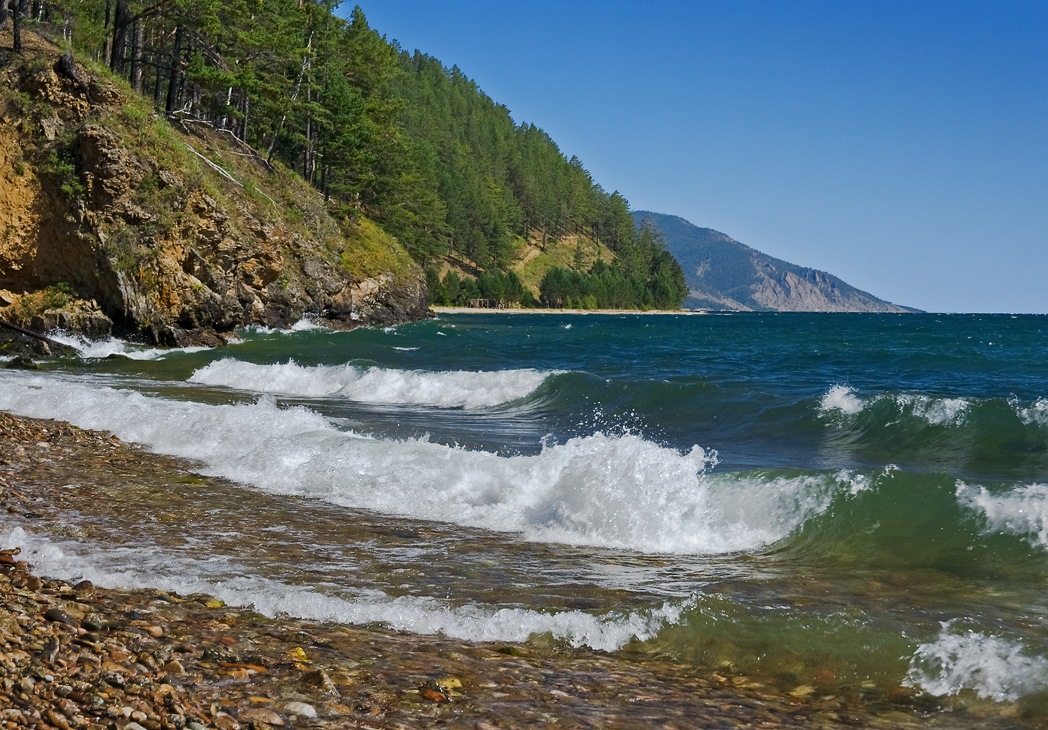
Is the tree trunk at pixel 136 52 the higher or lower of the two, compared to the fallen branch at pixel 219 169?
higher

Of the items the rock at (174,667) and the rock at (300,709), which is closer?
the rock at (300,709)

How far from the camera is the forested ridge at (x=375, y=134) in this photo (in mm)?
41094

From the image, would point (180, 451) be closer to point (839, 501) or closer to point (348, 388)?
point (839, 501)

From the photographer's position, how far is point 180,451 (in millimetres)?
12953

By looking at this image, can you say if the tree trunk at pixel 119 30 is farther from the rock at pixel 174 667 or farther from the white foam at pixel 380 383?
the rock at pixel 174 667

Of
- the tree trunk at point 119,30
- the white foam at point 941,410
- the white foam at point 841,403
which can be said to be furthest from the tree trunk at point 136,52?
the white foam at point 941,410

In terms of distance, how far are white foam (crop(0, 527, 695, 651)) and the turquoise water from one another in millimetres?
23

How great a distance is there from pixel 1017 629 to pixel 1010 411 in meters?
12.0

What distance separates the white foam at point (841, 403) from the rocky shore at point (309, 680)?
44.3 feet

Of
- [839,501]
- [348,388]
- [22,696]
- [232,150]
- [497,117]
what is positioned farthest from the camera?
[497,117]

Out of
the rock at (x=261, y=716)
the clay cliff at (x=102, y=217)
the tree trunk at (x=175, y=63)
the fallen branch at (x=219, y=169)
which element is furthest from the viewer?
the tree trunk at (x=175, y=63)

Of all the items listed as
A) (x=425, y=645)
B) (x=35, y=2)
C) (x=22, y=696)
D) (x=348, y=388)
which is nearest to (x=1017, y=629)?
(x=425, y=645)

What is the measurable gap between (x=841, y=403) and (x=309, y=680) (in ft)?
52.0

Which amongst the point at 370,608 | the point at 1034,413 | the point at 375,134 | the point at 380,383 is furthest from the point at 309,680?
the point at 375,134
